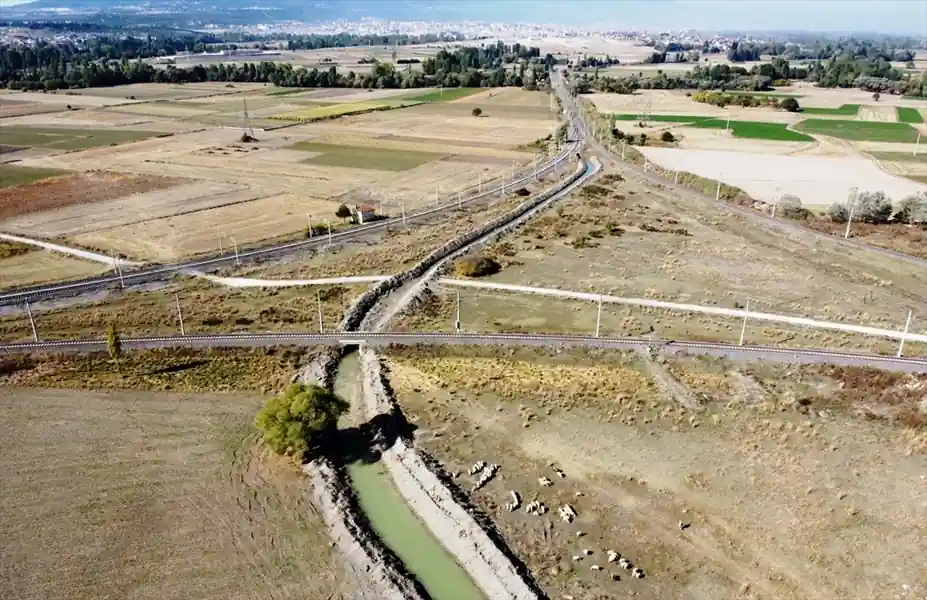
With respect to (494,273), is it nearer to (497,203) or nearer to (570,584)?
(497,203)

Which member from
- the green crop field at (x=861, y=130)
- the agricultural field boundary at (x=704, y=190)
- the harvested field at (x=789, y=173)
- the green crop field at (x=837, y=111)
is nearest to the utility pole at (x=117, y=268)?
the agricultural field boundary at (x=704, y=190)

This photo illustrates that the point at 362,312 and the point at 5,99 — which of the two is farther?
the point at 5,99

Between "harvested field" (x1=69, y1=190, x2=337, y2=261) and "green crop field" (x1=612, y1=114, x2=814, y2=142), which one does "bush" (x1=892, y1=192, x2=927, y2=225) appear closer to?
"green crop field" (x1=612, y1=114, x2=814, y2=142)

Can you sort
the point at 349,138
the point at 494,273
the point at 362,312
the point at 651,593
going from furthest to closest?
the point at 349,138
the point at 494,273
the point at 362,312
the point at 651,593

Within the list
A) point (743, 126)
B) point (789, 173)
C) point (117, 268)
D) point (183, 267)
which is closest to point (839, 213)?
point (789, 173)

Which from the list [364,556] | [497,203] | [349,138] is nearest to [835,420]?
[364,556]

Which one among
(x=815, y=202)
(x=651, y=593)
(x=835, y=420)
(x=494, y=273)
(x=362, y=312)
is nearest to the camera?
(x=651, y=593)

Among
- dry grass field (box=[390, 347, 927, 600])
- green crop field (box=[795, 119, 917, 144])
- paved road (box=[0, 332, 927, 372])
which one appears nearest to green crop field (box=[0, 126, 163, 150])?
paved road (box=[0, 332, 927, 372])
